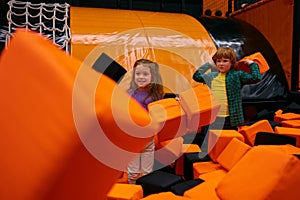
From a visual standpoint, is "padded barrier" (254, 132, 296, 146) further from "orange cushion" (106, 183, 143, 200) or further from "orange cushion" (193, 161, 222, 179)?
"orange cushion" (106, 183, 143, 200)

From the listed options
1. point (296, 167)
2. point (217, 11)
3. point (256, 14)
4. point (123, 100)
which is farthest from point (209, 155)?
point (217, 11)

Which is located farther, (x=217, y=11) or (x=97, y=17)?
(x=217, y=11)

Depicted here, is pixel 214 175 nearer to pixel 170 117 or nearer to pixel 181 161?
pixel 170 117

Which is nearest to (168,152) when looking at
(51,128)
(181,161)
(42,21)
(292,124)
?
(181,161)

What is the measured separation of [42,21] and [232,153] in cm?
241

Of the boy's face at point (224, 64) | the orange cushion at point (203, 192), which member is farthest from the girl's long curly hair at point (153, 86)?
the orange cushion at point (203, 192)

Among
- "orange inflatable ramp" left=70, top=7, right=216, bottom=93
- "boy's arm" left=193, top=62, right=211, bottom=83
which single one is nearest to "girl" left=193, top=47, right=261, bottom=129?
"boy's arm" left=193, top=62, right=211, bottom=83

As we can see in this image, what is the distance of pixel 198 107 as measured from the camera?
1609 mm

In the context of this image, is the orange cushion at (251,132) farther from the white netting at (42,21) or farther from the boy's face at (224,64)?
the white netting at (42,21)

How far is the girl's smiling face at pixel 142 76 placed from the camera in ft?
6.18

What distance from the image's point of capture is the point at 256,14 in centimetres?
405

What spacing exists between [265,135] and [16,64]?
4.55 feet

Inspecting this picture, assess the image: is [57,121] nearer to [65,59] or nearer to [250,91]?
[65,59]

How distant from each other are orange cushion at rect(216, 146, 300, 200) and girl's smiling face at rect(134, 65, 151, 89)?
0.90 m
